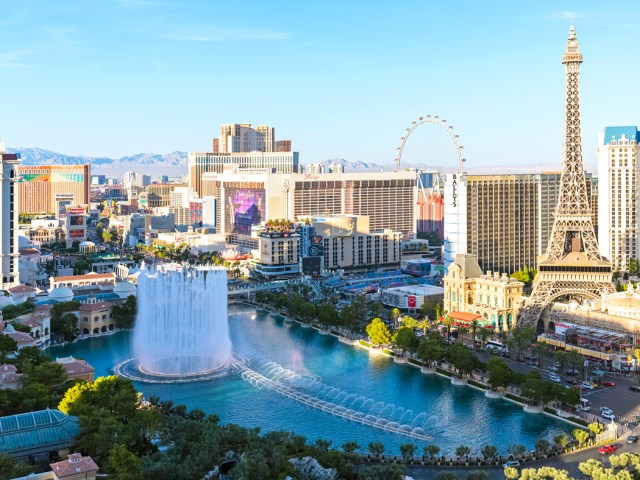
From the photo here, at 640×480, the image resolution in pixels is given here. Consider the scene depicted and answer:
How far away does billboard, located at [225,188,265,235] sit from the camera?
121 meters

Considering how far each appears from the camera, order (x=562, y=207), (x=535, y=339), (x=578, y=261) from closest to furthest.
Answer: (x=535, y=339), (x=578, y=261), (x=562, y=207)

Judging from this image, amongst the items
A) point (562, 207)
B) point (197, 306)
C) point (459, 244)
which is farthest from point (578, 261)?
point (197, 306)

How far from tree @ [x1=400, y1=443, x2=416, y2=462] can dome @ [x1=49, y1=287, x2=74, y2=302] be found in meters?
43.8

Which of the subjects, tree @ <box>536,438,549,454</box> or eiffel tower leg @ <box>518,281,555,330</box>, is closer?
tree @ <box>536,438,549,454</box>

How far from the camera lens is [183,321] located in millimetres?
52406

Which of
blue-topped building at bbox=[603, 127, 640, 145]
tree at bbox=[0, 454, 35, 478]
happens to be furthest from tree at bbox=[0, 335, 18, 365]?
blue-topped building at bbox=[603, 127, 640, 145]

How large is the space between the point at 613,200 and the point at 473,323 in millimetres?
39000

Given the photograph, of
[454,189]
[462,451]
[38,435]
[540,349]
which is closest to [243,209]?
[454,189]

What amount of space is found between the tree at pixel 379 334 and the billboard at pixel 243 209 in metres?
63.3

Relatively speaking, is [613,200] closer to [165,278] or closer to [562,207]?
[562,207]

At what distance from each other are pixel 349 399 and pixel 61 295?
36152mm

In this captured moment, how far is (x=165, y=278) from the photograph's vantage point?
5300 centimetres

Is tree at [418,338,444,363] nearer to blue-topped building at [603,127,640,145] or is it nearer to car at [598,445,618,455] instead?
car at [598,445,618,455]

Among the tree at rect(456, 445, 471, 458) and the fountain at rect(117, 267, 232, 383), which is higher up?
the fountain at rect(117, 267, 232, 383)
